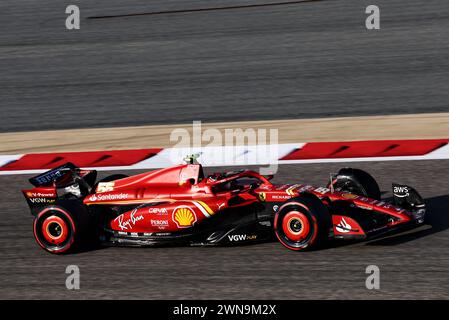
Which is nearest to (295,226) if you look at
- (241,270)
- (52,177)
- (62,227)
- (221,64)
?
(241,270)

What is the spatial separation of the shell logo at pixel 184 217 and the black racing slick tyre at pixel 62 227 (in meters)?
0.97

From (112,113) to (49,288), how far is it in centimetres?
666

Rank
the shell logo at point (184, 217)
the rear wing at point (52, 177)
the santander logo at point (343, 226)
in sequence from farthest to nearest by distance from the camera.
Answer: the rear wing at point (52, 177) < the shell logo at point (184, 217) < the santander logo at point (343, 226)

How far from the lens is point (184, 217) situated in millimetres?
8422

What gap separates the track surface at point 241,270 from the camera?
730 cm

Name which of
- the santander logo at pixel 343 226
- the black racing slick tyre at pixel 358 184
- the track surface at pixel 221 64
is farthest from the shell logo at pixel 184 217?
the track surface at pixel 221 64

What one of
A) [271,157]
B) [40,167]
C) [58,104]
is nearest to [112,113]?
[58,104]

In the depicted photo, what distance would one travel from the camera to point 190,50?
16.7 metres

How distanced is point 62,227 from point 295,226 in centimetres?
245

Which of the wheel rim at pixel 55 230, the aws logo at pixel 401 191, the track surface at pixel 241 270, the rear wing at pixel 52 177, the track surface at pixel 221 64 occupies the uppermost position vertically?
the track surface at pixel 221 64

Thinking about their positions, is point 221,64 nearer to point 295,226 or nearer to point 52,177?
point 52,177

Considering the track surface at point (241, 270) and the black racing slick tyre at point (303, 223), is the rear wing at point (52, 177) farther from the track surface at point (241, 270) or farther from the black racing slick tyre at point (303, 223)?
the black racing slick tyre at point (303, 223)

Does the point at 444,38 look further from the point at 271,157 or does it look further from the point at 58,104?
the point at 58,104
